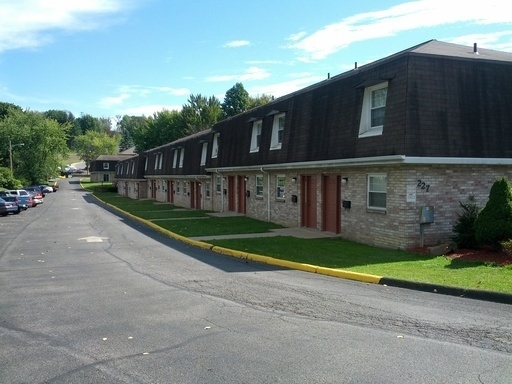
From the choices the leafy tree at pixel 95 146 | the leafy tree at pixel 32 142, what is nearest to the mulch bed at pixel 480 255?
the leafy tree at pixel 32 142

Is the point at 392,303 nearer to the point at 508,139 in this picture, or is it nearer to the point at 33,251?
the point at 508,139

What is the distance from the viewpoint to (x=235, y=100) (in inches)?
3659

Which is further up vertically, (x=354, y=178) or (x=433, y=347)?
(x=354, y=178)

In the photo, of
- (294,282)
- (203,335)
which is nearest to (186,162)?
(294,282)

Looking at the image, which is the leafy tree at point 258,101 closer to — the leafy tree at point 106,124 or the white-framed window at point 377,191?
the white-framed window at point 377,191

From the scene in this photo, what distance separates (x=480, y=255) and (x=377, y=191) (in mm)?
3660

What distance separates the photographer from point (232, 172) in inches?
1093

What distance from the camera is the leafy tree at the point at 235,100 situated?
9181 centimetres

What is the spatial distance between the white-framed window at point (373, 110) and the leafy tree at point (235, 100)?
253 feet

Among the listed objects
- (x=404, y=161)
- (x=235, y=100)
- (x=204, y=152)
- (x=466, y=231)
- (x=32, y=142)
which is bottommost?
(x=466, y=231)

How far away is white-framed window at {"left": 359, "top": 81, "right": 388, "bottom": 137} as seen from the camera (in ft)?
47.5

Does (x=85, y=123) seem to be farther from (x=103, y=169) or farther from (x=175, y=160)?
(x=175, y=160)

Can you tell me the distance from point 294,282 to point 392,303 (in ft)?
7.82

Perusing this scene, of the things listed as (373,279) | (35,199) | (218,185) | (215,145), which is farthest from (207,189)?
(373,279)
